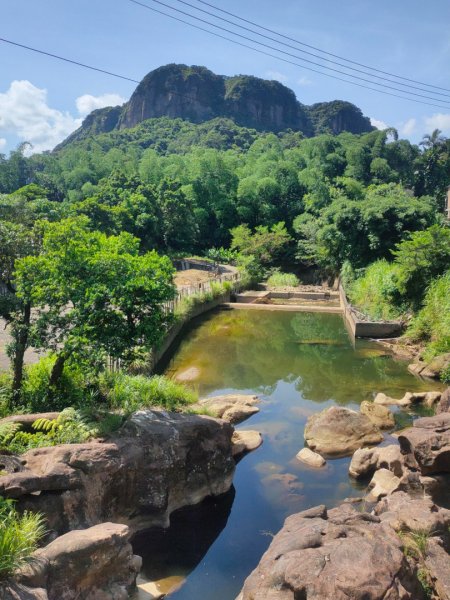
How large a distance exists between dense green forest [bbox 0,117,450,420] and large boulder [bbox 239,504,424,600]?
4164mm

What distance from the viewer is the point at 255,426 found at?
12.4 meters

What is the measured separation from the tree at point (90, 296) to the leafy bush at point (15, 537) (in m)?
2.83

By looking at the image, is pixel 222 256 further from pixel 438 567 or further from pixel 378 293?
pixel 438 567

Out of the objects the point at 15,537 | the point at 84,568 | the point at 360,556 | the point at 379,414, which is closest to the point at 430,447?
the point at 379,414

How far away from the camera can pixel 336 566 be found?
5191mm

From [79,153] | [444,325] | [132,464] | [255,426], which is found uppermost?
[79,153]

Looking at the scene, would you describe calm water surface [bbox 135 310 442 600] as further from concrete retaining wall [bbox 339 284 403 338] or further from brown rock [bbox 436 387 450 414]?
brown rock [bbox 436 387 450 414]

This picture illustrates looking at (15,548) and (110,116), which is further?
(110,116)

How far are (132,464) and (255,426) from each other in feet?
16.9

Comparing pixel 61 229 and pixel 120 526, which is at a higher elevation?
pixel 61 229

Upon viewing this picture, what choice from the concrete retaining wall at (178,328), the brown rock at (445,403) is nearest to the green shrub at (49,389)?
the concrete retaining wall at (178,328)

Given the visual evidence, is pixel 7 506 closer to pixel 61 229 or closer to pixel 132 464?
pixel 132 464

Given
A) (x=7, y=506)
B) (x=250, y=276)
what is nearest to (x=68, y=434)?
(x=7, y=506)

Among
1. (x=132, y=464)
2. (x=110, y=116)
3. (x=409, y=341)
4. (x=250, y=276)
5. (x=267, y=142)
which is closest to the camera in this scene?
(x=132, y=464)
